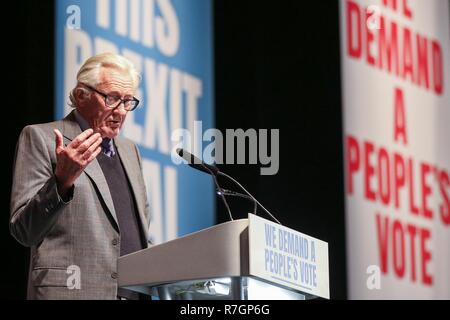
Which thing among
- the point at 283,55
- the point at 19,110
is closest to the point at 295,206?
the point at 283,55

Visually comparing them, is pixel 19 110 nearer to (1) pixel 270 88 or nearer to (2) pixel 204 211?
(2) pixel 204 211

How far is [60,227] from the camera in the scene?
9.71ft

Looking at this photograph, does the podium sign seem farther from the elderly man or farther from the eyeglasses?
the eyeglasses

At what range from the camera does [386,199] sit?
199 inches

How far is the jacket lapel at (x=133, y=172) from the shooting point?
126 inches

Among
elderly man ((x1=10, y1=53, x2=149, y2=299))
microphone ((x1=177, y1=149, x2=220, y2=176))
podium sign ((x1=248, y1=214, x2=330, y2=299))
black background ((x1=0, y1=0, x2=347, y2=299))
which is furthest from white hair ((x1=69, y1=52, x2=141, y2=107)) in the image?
black background ((x1=0, y1=0, x2=347, y2=299))

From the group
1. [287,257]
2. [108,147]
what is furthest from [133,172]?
[287,257]

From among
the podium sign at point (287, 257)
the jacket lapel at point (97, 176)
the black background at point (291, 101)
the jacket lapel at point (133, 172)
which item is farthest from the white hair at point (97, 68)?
the black background at point (291, 101)

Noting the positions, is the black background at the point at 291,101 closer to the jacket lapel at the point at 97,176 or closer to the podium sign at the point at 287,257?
the jacket lapel at the point at 97,176

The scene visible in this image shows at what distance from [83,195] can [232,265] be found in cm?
80

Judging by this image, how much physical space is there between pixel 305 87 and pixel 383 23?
56 cm

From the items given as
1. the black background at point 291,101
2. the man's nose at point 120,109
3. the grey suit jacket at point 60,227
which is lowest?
the grey suit jacket at point 60,227
